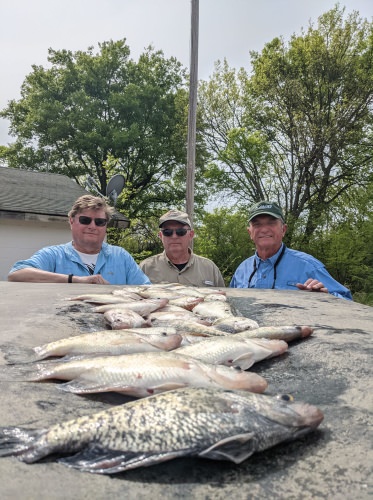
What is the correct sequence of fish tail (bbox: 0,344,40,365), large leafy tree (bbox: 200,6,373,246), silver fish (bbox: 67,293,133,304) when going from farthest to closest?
large leafy tree (bbox: 200,6,373,246) < silver fish (bbox: 67,293,133,304) < fish tail (bbox: 0,344,40,365)

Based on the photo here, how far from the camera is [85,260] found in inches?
206

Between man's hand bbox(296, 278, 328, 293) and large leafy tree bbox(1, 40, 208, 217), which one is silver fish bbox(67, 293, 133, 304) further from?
large leafy tree bbox(1, 40, 208, 217)

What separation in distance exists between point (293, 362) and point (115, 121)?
28661mm

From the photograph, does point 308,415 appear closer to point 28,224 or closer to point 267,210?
point 267,210

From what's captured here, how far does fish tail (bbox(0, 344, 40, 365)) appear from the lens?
238 centimetres

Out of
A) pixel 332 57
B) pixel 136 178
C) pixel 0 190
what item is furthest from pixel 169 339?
pixel 136 178

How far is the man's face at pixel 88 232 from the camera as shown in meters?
5.08

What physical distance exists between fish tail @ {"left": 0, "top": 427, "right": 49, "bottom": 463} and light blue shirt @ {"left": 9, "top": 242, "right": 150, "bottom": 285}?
12.0 feet

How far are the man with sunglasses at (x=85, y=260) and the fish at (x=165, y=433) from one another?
135 inches

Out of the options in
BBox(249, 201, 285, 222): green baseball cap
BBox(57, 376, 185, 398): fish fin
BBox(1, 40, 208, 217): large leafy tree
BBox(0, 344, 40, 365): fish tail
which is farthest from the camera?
BBox(1, 40, 208, 217): large leafy tree

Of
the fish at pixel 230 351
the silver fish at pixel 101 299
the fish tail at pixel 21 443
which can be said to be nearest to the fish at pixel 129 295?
the silver fish at pixel 101 299

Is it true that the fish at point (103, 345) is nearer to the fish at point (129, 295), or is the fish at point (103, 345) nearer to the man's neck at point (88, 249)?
the fish at point (129, 295)

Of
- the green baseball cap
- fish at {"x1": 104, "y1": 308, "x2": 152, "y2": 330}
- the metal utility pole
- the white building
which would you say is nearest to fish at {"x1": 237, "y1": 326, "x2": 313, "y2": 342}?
fish at {"x1": 104, "y1": 308, "x2": 152, "y2": 330}

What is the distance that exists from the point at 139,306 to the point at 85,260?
192 cm
